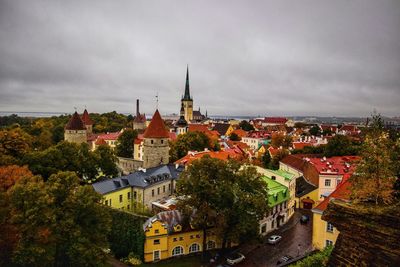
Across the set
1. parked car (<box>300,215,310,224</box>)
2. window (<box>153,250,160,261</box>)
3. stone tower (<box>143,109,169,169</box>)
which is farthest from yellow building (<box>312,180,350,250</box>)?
stone tower (<box>143,109,169,169</box>)

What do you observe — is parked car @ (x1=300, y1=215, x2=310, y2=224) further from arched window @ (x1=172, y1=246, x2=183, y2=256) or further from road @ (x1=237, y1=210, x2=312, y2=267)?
arched window @ (x1=172, y1=246, x2=183, y2=256)

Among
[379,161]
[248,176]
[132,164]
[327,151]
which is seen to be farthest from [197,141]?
[379,161]

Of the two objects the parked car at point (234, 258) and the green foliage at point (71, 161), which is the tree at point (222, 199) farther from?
the green foliage at point (71, 161)

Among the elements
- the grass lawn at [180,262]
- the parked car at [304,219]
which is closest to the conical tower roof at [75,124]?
the grass lawn at [180,262]

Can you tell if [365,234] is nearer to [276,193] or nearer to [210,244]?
[210,244]

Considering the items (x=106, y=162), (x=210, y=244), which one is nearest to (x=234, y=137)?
(x=106, y=162)
